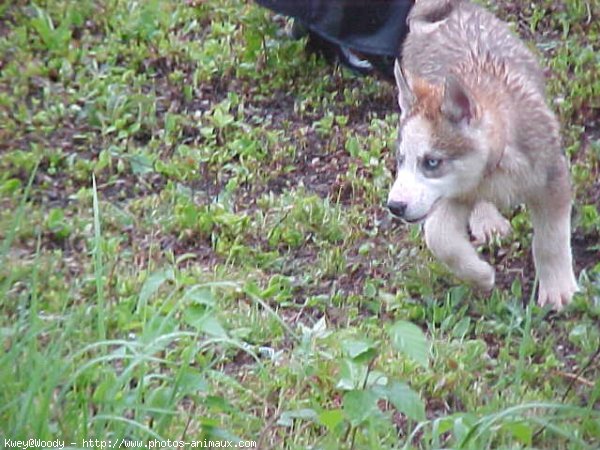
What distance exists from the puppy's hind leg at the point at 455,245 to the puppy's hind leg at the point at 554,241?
0.21 meters

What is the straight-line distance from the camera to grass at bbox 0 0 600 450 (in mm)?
3789

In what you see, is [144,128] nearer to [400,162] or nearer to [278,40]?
[278,40]

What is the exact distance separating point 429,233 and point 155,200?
4.44 feet

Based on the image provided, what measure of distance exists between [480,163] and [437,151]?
0.57 feet

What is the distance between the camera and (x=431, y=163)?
495 cm

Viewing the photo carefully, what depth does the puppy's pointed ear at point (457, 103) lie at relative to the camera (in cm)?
485

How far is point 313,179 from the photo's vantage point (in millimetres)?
6195

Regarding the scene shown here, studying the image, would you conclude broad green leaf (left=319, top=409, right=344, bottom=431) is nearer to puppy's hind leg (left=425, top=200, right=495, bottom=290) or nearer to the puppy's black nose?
the puppy's black nose

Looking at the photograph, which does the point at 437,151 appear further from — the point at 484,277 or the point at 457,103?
the point at 484,277

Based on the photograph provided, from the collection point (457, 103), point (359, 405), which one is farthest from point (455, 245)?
point (359, 405)

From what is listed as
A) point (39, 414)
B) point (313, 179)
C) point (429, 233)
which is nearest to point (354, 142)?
point (313, 179)

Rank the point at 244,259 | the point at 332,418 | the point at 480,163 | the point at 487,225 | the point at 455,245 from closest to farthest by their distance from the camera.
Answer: the point at 332,418 → the point at 480,163 → the point at 455,245 → the point at 244,259 → the point at 487,225

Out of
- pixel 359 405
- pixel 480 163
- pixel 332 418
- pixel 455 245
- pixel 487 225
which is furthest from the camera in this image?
pixel 487 225

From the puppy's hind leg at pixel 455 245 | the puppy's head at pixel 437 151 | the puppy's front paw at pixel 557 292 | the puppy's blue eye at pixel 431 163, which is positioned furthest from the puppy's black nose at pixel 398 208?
the puppy's front paw at pixel 557 292
